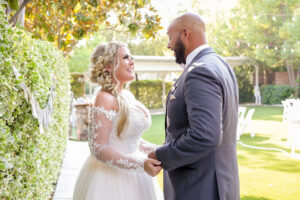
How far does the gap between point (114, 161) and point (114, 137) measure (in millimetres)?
290

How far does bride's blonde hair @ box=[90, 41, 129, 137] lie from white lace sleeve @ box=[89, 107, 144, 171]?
172mm

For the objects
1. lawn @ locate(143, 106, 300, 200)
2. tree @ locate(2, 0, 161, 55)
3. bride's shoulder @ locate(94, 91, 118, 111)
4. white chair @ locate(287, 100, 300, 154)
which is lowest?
lawn @ locate(143, 106, 300, 200)

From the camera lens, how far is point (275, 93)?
→ 90.6ft

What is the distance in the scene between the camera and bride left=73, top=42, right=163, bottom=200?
9.58 feet

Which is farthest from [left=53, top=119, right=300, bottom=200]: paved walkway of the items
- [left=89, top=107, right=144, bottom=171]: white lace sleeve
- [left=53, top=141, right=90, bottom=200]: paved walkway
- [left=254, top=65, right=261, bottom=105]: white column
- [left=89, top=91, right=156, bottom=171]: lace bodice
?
[left=254, top=65, right=261, bottom=105]: white column

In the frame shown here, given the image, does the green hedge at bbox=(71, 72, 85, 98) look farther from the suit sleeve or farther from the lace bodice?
the suit sleeve

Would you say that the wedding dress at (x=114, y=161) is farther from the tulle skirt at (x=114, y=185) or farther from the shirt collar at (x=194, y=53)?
the shirt collar at (x=194, y=53)

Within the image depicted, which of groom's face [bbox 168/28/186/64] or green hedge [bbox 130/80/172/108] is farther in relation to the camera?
green hedge [bbox 130/80/172/108]

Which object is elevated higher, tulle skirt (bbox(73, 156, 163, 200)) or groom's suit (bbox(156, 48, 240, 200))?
groom's suit (bbox(156, 48, 240, 200))

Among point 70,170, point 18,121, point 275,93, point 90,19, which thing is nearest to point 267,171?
point 70,170

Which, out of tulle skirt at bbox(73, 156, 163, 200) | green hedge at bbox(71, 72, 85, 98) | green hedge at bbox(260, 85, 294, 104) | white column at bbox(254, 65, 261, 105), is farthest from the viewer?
white column at bbox(254, 65, 261, 105)

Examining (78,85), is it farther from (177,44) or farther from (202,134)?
(202,134)

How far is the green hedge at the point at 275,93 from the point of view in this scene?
26.8m

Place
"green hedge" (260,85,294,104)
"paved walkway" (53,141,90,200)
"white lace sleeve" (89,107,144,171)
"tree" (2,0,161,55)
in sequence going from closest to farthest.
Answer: "white lace sleeve" (89,107,144,171) → "paved walkway" (53,141,90,200) → "tree" (2,0,161,55) → "green hedge" (260,85,294,104)
